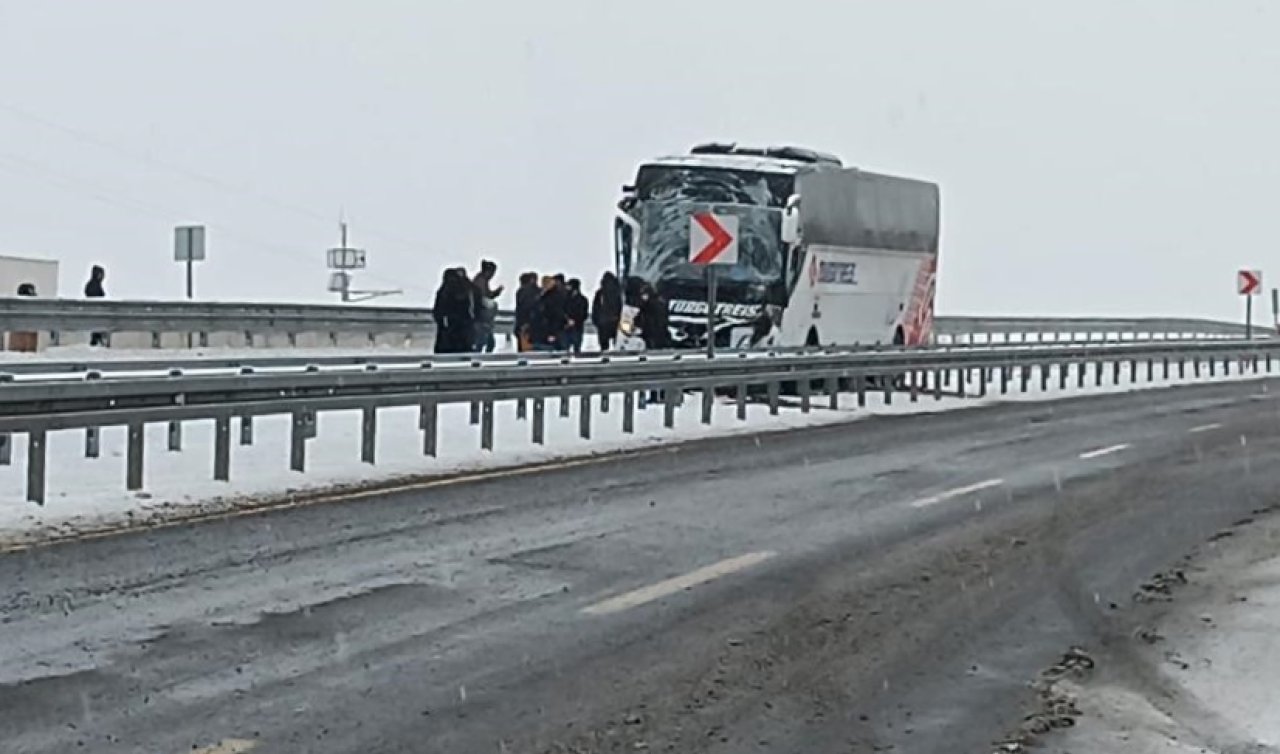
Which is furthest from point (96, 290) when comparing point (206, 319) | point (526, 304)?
point (526, 304)

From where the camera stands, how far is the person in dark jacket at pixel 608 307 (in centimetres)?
3156

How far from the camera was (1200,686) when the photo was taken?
30.6ft

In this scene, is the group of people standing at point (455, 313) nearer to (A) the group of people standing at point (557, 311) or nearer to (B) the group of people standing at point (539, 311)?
(B) the group of people standing at point (539, 311)

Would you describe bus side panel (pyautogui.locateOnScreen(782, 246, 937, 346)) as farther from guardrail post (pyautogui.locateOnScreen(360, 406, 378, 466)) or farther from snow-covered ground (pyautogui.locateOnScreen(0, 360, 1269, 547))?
guardrail post (pyautogui.locateOnScreen(360, 406, 378, 466))

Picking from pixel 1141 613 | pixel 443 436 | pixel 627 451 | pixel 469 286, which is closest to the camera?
pixel 1141 613

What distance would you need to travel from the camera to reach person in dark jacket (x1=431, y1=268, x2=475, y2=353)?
88.3ft

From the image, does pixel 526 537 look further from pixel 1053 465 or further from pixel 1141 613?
pixel 1053 465

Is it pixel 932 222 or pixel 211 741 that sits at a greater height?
pixel 932 222

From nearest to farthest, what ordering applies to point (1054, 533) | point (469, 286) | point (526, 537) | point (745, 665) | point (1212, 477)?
point (745, 665), point (526, 537), point (1054, 533), point (1212, 477), point (469, 286)

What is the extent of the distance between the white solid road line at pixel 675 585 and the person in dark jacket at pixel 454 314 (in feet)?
46.8

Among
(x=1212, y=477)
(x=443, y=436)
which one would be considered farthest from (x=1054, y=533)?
(x=443, y=436)

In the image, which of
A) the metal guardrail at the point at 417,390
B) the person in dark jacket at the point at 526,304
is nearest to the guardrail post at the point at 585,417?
the metal guardrail at the point at 417,390

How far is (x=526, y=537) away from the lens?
13508 millimetres

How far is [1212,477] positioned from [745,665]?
11118mm
